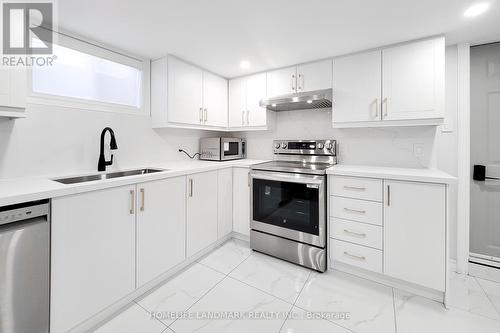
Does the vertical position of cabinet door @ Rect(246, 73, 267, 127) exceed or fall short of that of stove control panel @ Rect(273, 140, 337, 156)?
it exceeds it

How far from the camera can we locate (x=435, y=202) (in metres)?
1.62

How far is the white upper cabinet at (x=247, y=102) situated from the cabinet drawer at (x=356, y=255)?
5.18ft

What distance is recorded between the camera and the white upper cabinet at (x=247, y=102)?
2762 mm

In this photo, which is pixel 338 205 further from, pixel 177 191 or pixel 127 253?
pixel 127 253

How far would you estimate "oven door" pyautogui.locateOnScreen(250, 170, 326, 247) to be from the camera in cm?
203

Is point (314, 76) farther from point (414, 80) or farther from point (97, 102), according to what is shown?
point (97, 102)

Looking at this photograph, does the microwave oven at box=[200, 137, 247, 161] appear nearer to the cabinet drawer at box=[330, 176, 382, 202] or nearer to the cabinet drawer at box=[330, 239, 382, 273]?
the cabinet drawer at box=[330, 176, 382, 202]

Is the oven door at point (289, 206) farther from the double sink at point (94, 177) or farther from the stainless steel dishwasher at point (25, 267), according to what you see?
the stainless steel dishwasher at point (25, 267)

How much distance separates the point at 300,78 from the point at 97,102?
6.66 feet

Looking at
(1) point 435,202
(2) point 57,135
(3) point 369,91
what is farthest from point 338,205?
(2) point 57,135

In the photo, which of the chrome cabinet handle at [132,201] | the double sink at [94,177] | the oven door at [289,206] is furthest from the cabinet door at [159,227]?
the oven door at [289,206]

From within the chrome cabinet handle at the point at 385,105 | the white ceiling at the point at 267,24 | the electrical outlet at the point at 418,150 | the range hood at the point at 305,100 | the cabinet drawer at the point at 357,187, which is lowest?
the cabinet drawer at the point at 357,187

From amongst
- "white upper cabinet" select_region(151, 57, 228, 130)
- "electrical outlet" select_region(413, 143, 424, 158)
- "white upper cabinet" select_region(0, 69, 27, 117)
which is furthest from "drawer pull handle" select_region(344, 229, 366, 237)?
"white upper cabinet" select_region(0, 69, 27, 117)

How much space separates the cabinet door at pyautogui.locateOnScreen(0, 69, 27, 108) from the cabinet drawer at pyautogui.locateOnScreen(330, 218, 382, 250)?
244 cm
